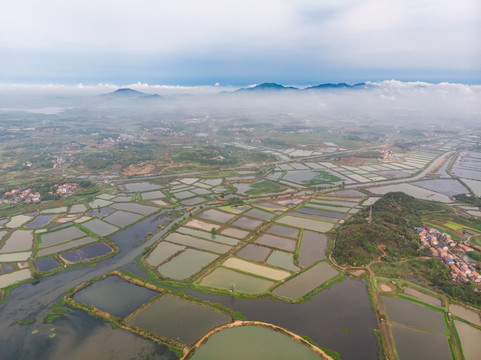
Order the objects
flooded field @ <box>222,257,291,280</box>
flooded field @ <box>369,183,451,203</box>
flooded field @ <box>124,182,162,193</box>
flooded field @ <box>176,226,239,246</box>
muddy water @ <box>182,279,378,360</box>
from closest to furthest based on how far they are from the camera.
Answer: muddy water @ <box>182,279,378,360</box>
flooded field @ <box>222,257,291,280</box>
flooded field @ <box>176,226,239,246</box>
flooded field @ <box>369,183,451,203</box>
flooded field @ <box>124,182,162,193</box>

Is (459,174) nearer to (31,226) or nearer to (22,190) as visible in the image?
(31,226)

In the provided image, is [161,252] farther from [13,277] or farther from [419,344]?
[419,344]

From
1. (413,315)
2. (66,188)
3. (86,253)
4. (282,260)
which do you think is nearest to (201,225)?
(282,260)

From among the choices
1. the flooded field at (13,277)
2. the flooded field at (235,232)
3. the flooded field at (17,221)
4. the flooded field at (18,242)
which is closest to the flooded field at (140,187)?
the flooded field at (17,221)

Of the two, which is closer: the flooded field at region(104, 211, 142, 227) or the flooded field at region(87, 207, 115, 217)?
the flooded field at region(104, 211, 142, 227)

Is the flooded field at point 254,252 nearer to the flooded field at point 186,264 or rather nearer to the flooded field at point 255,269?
the flooded field at point 255,269

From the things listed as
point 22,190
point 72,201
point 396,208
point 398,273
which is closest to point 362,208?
point 396,208

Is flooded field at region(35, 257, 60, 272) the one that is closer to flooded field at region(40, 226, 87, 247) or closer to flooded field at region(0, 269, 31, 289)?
flooded field at region(0, 269, 31, 289)

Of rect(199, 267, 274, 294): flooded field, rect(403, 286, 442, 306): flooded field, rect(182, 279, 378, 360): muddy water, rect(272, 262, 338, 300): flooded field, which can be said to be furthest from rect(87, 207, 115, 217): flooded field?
rect(403, 286, 442, 306): flooded field
